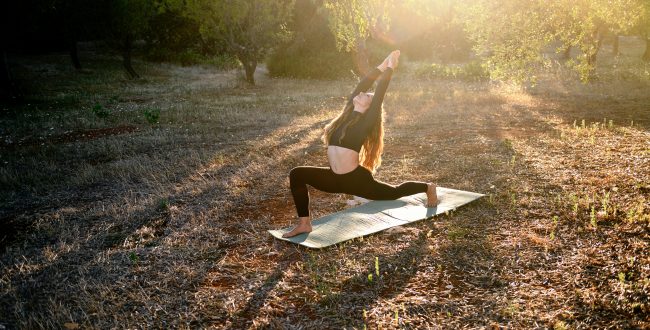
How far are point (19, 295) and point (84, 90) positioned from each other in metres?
26.3

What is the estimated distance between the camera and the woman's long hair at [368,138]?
619 cm

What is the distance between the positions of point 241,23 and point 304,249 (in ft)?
80.6

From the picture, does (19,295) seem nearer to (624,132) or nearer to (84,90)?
(624,132)

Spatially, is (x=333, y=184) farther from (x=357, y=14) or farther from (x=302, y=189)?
(x=357, y=14)

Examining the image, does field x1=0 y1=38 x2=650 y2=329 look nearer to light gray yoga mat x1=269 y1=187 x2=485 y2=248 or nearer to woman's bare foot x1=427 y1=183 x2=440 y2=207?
light gray yoga mat x1=269 y1=187 x2=485 y2=248

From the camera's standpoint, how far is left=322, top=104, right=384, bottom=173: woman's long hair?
20.3 ft

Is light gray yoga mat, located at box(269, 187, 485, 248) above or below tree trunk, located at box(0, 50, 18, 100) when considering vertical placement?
below

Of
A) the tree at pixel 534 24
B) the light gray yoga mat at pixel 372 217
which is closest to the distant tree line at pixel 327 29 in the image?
the tree at pixel 534 24

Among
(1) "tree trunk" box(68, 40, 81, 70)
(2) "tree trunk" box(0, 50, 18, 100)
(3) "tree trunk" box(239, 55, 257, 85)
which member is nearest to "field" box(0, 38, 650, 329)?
(2) "tree trunk" box(0, 50, 18, 100)

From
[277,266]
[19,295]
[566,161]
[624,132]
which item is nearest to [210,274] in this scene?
[277,266]

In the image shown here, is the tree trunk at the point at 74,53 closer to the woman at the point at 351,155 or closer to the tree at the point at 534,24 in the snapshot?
the tree at the point at 534,24

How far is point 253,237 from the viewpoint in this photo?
6137 millimetres

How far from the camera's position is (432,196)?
6742mm

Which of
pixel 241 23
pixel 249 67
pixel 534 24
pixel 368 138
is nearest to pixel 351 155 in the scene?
pixel 368 138
